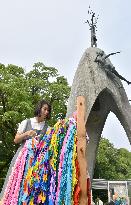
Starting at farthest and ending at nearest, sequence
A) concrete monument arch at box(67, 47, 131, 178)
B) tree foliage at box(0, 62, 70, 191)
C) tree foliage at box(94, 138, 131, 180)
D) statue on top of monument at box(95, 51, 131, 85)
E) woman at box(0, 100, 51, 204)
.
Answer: tree foliage at box(94, 138, 131, 180) → tree foliage at box(0, 62, 70, 191) → statue on top of monument at box(95, 51, 131, 85) → concrete monument arch at box(67, 47, 131, 178) → woman at box(0, 100, 51, 204)

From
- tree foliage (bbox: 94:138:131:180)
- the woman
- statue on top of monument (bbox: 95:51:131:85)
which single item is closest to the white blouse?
the woman

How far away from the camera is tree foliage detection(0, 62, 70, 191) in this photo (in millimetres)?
21047

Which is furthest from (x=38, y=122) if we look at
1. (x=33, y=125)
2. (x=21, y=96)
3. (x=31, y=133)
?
(x=21, y=96)

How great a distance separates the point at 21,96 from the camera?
21.3m

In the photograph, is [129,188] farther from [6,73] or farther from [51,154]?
[51,154]

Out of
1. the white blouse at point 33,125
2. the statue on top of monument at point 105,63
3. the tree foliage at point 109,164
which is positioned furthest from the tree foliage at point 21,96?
the white blouse at point 33,125

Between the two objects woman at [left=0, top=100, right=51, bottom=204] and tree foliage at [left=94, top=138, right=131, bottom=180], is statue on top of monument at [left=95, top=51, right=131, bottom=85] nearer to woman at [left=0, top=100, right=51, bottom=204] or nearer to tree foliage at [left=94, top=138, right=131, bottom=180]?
woman at [left=0, top=100, right=51, bottom=204]

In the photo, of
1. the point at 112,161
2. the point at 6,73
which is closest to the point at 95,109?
the point at 6,73

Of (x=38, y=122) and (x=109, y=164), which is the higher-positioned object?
(x=109, y=164)

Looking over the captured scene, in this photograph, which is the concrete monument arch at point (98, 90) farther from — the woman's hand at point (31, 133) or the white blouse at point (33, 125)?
the woman's hand at point (31, 133)

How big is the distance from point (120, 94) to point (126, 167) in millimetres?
36994

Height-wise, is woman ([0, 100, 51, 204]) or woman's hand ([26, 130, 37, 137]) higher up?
woman ([0, 100, 51, 204])

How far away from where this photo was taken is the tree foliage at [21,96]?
21.0 metres

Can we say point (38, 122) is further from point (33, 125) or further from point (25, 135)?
point (25, 135)
